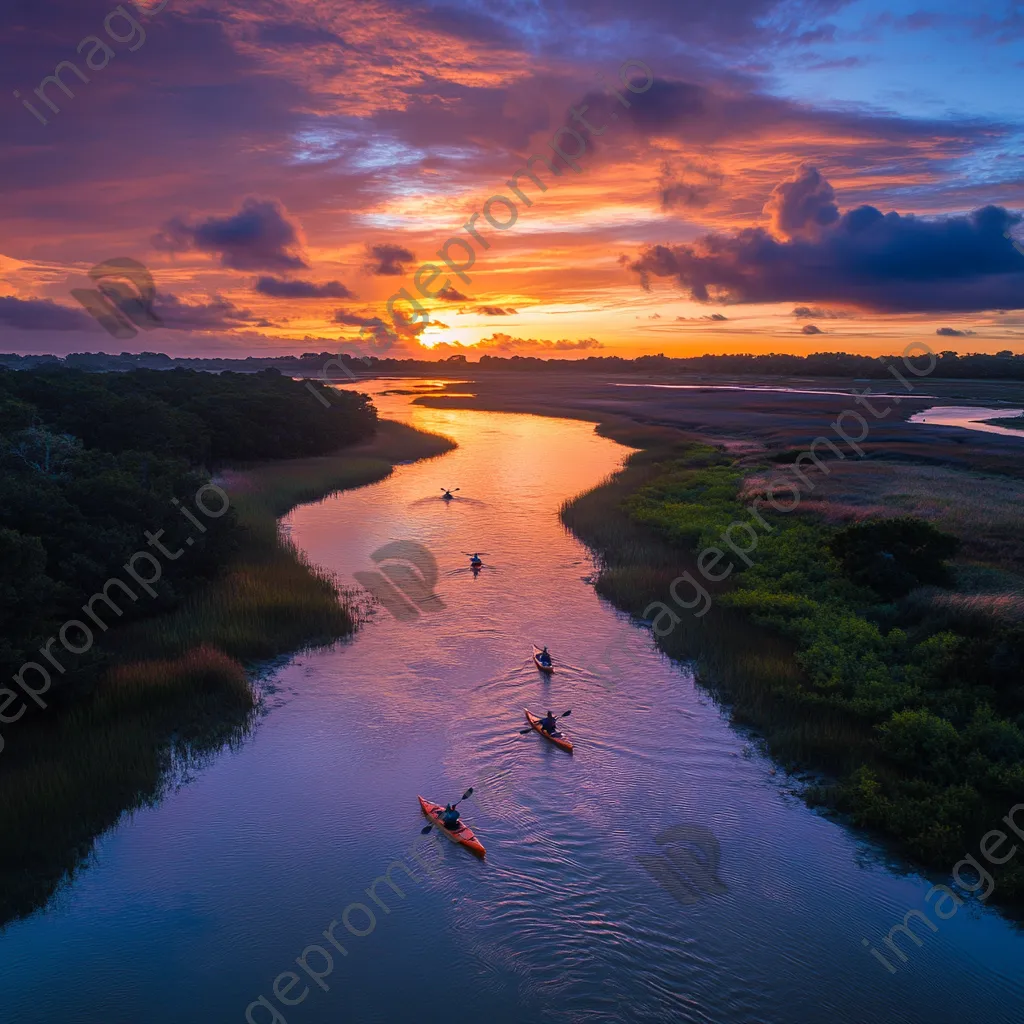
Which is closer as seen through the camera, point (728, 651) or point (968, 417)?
point (728, 651)

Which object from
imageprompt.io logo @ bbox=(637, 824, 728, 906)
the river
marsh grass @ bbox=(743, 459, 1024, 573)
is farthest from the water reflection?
imageprompt.io logo @ bbox=(637, 824, 728, 906)

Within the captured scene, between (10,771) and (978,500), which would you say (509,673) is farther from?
(978,500)

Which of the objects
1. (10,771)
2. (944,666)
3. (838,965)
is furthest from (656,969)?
(10,771)

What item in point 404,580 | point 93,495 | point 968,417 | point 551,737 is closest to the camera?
point 551,737

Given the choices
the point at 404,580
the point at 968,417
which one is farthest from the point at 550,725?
the point at 968,417

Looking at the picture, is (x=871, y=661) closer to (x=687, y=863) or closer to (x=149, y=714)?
(x=687, y=863)

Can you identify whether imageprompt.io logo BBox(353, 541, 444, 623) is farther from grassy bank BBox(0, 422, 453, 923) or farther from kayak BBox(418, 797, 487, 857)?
kayak BBox(418, 797, 487, 857)

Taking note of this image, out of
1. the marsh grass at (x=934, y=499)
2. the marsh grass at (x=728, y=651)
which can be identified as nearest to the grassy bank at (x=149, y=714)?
the marsh grass at (x=728, y=651)
